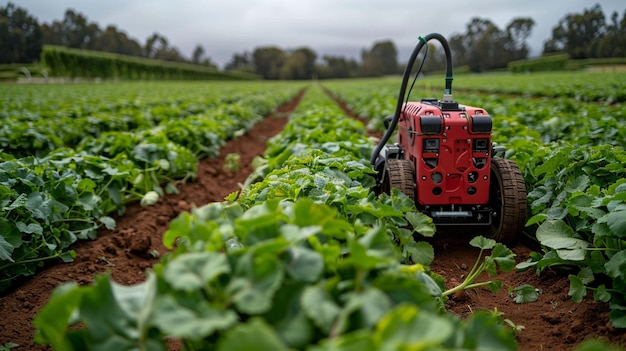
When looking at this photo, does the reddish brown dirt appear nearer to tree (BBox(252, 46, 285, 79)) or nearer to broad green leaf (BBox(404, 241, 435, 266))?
broad green leaf (BBox(404, 241, 435, 266))

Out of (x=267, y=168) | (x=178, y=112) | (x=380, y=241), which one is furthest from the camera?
(x=178, y=112)

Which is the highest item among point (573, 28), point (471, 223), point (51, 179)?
point (573, 28)

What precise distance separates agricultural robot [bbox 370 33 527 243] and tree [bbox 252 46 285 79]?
117 m

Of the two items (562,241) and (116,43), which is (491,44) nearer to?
(562,241)

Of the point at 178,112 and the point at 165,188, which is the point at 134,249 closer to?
the point at 165,188

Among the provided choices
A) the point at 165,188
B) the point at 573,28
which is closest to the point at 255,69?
the point at 573,28

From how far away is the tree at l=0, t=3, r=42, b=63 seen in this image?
54.6 meters

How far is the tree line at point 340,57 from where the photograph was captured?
16.8m

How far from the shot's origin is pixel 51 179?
4074mm

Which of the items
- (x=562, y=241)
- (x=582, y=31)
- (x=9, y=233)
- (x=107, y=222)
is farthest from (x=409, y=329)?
(x=582, y=31)

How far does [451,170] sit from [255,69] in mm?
127779

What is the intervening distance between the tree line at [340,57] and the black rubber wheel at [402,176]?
1438 mm

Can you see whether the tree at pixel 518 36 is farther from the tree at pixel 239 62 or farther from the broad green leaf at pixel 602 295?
the tree at pixel 239 62

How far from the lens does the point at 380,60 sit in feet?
349
